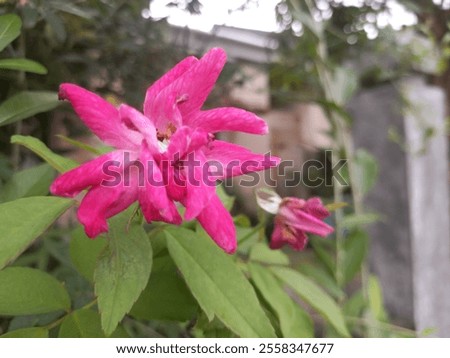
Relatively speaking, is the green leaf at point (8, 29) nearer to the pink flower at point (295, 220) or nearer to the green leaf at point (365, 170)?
the pink flower at point (295, 220)

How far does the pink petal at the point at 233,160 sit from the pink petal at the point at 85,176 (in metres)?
0.05

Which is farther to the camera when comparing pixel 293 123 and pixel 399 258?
pixel 293 123

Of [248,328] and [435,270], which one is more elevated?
[248,328]

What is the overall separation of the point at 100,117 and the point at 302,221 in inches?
6.8

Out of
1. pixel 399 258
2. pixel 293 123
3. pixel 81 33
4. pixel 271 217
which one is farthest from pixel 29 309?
pixel 293 123

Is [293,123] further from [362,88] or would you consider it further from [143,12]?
[143,12]

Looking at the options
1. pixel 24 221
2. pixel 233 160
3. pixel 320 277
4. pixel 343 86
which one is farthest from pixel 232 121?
pixel 343 86

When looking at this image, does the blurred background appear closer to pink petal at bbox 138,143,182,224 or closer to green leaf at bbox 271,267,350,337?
green leaf at bbox 271,267,350,337

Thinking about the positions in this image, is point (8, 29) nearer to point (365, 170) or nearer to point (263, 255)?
point (263, 255)

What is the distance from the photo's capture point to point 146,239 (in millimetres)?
279

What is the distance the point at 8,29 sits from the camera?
342 millimetres

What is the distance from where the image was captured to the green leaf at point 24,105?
353mm

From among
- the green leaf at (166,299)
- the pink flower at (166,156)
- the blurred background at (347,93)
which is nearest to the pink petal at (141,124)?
the pink flower at (166,156)

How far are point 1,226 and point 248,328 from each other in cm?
14
